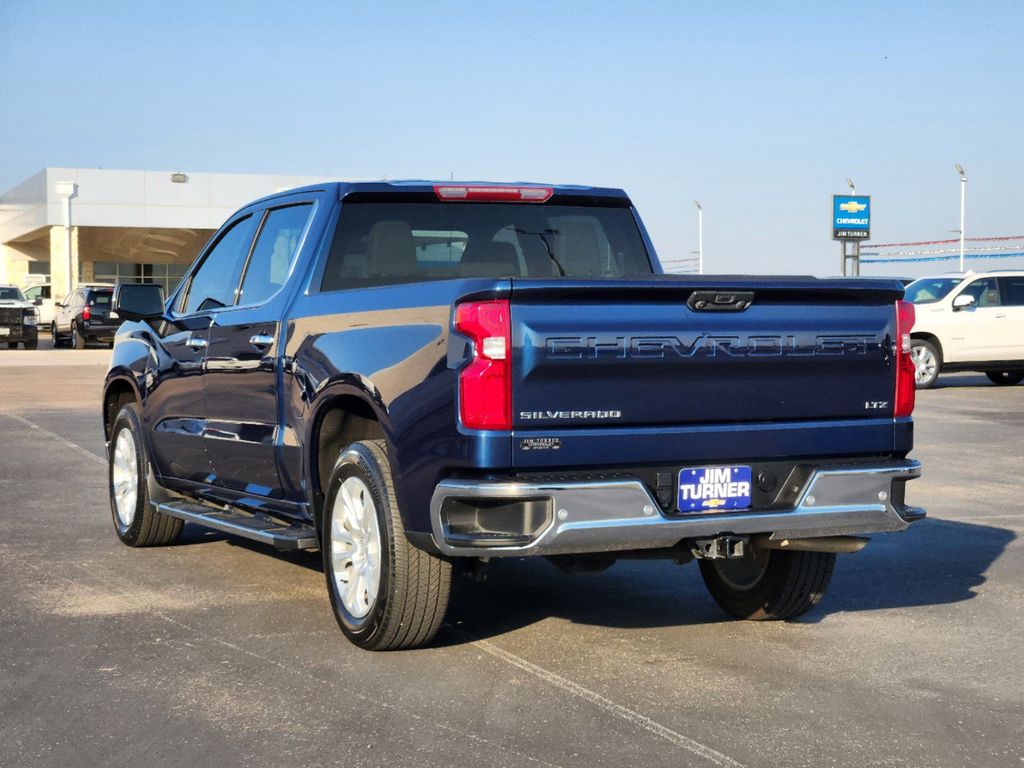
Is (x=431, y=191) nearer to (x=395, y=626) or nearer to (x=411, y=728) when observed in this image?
(x=395, y=626)

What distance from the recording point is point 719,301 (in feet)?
18.3

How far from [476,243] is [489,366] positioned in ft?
7.14

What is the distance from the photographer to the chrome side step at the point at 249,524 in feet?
22.1

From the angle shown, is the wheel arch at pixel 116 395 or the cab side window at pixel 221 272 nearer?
the cab side window at pixel 221 272

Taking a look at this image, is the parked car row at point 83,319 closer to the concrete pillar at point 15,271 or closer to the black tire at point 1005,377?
the black tire at point 1005,377

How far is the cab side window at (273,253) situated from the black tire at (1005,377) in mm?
20769

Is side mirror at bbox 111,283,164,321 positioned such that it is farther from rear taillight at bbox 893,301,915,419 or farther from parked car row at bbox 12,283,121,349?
parked car row at bbox 12,283,121,349

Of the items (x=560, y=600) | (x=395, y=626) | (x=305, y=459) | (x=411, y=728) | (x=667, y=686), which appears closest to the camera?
(x=411, y=728)

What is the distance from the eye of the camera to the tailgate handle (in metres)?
5.56

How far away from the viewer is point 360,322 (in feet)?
20.3

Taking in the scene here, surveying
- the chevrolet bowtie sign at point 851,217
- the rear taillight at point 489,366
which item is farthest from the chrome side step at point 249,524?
the chevrolet bowtie sign at point 851,217

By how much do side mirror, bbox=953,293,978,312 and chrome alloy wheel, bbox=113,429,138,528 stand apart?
17546 millimetres

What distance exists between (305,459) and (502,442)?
165 cm

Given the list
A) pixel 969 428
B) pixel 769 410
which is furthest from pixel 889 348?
pixel 969 428
